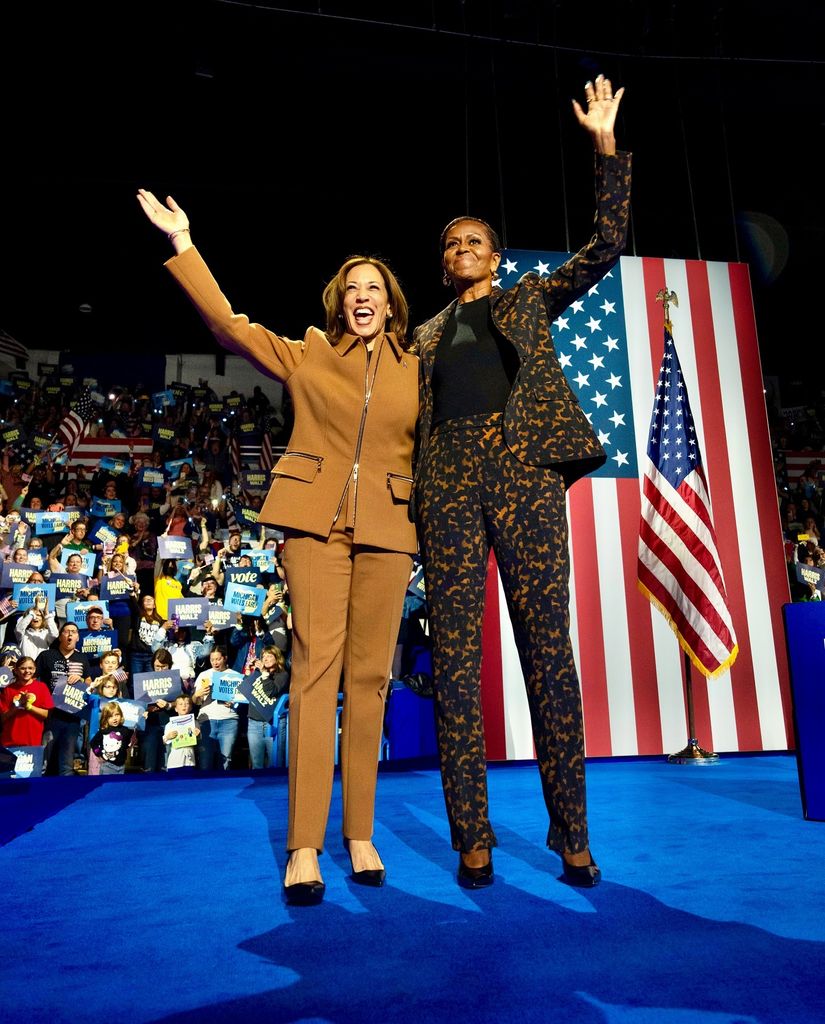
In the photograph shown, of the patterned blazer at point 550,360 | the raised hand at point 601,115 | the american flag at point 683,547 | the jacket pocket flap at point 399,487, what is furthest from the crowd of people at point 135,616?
the raised hand at point 601,115

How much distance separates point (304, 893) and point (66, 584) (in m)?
5.57

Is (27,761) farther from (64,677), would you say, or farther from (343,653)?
(343,653)

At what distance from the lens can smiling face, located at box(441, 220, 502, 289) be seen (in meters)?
1.90

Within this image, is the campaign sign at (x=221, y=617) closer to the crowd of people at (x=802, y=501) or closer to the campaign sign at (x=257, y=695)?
the campaign sign at (x=257, y=695)

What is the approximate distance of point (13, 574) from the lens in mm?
6297

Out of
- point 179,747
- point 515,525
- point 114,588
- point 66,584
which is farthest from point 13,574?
point 515,525

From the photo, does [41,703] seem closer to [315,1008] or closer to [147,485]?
[147,485]

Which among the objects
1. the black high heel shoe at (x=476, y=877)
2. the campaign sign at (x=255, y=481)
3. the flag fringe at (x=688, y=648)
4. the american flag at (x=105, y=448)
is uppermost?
the american flag at (x=105, y=448)

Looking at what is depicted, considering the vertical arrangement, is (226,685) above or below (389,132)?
below

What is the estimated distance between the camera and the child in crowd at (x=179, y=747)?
518 cm

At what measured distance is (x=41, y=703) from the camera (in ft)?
17.5

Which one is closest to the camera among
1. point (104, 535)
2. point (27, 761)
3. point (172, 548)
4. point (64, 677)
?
point (27, 761)

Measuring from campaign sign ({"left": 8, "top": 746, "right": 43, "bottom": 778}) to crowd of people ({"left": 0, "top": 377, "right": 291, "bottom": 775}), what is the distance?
0.11 m

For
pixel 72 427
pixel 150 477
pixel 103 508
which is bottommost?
pixel 103 508
